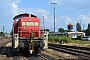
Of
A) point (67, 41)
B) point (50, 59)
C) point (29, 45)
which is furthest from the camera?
point (67, 41)

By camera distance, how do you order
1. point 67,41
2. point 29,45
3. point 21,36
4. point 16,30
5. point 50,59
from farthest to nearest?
point 67,41
point 16,30
point 21,36
point 29,45
point 50,59

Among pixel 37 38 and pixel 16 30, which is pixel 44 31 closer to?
pixel 37 38

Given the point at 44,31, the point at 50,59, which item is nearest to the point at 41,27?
the point at 44,31

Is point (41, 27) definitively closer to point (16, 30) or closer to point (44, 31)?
point (44, 31)

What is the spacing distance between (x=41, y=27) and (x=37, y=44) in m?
2.45

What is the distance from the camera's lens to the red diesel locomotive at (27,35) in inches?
784

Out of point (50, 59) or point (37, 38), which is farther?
point (37, 38)

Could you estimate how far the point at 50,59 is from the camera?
57.5 ft

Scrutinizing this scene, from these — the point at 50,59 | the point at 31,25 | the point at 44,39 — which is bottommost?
the point at 50,59

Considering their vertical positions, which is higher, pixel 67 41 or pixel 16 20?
pixel 16 20

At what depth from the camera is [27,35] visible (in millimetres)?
21391

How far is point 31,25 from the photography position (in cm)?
2169

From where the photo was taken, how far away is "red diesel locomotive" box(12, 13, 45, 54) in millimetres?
19922

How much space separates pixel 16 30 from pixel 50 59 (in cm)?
676
